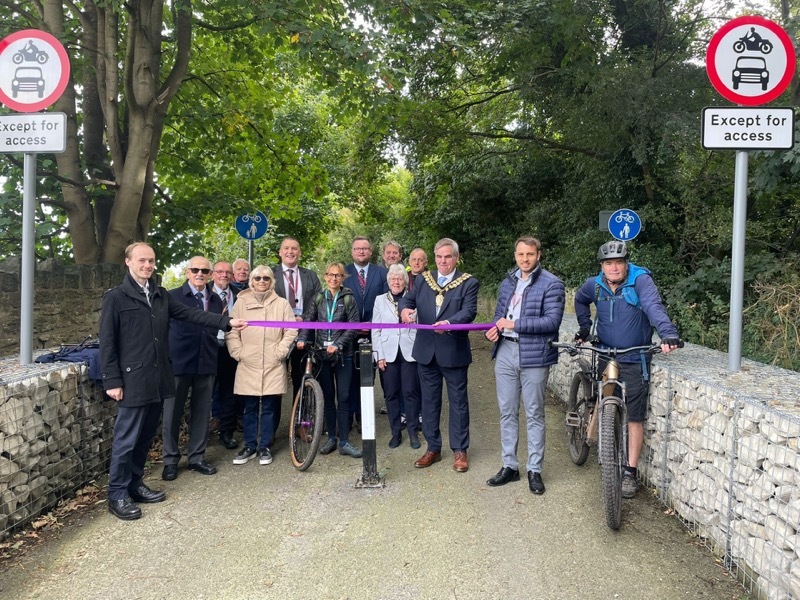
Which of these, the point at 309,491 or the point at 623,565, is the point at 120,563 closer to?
the point at 309,491

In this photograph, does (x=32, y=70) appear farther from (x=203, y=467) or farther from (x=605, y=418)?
(x=605, y=418)

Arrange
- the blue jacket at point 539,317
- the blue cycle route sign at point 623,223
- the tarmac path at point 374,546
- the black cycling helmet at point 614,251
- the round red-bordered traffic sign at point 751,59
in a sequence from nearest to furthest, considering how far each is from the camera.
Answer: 1. the tarmac path at point 374,546
2. the round red-bordered traffic sign at point 751,59
3. the black cycling helmet at point 614,251
4. the blue jacket at point 539,317
5. the blue cycle route sign at point 623,223

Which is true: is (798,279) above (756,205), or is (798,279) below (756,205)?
below

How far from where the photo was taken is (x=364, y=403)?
528 cm

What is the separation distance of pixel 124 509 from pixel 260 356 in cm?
177

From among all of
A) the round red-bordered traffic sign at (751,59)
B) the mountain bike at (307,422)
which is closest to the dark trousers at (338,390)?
the mountain bike at (307,422)

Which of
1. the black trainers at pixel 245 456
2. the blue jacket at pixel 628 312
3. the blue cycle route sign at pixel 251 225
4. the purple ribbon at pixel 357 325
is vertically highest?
the blue cycle route sign at pixel 251 225

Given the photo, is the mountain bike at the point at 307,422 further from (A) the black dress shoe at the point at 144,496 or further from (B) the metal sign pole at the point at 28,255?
(B) the metal sign pole at the point at 28,255

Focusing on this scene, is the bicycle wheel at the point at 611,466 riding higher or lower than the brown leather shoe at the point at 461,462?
higher

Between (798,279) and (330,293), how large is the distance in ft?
21.0

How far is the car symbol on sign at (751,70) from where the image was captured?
4598mm

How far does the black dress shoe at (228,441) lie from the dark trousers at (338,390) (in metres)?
0.98

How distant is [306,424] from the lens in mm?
5652

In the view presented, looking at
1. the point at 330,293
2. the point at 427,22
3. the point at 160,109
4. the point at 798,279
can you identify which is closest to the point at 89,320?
the point at 160,109
